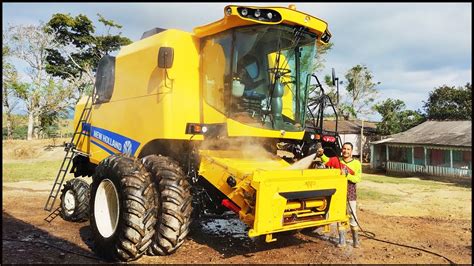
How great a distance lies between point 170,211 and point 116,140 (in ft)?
8.28

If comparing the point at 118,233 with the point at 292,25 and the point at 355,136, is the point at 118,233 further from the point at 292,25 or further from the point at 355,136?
the point at 355,136

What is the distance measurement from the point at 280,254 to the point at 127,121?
11.0 feet

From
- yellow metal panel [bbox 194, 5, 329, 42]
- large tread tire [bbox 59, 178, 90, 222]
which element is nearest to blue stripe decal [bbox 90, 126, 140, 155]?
large tread tire [bbox 59, 178, 90, 222]

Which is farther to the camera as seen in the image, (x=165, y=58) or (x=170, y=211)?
(x=165, y=58)

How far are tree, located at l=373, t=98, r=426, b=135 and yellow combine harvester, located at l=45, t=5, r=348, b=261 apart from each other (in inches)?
1140

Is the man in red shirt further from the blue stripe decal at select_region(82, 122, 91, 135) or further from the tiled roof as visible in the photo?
the tiled roof

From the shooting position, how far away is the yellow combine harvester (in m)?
4.83

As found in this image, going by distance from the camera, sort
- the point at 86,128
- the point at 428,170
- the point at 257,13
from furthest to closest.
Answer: the point at 428,170
the point at 86,128
the point at 257,13

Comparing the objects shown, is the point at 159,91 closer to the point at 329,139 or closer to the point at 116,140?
the point at 116,140

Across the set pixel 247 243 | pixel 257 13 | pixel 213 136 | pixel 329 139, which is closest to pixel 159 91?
pixel 213 136

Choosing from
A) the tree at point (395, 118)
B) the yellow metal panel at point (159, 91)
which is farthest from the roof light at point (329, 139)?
the tree at point (395, 118)

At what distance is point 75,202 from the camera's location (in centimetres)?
714

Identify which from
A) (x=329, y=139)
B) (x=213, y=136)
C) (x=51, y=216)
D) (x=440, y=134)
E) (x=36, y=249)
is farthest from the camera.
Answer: (x=440, y=134)

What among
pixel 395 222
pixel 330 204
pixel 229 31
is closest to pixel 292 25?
pixel 229 31
